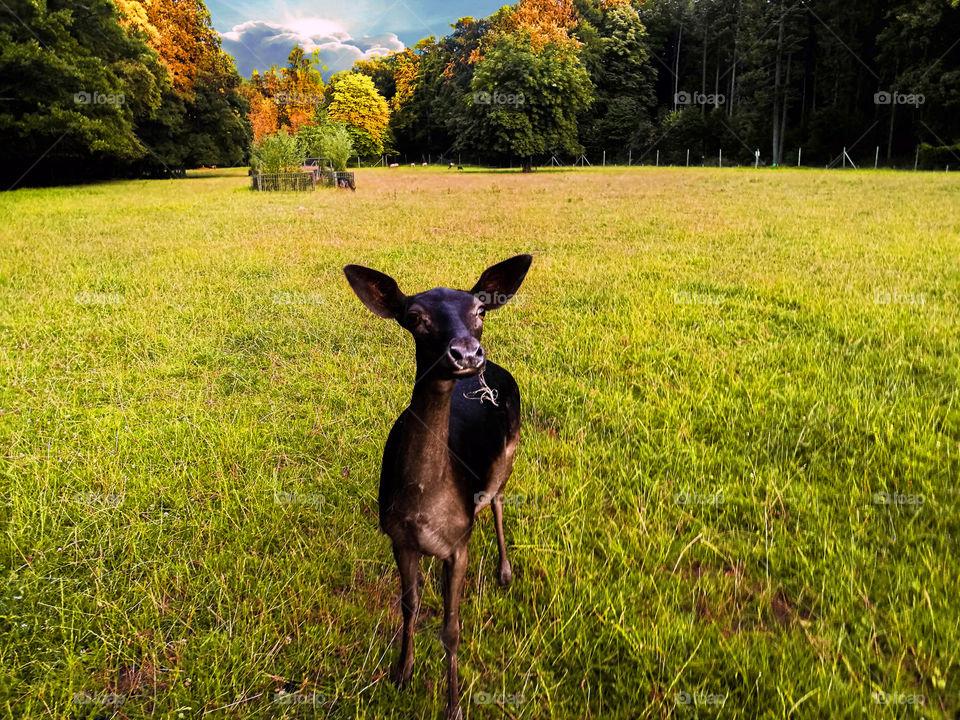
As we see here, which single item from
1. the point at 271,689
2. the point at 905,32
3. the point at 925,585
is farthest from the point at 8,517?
the point at 905,32

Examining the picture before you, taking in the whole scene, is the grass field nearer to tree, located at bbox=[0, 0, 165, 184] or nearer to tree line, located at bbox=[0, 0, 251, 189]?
tree, located at bbox=[0, 0, 165, 184]

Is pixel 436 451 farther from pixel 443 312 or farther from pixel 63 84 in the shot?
pixel 63 84

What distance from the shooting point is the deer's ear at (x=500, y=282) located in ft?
6.57

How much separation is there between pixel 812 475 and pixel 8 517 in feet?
14.8

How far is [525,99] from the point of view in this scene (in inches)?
1507

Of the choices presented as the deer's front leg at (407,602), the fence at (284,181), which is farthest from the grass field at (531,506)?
the fence at (284,181)

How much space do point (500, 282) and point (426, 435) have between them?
0.63 m

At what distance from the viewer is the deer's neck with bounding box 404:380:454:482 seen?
1.86 m

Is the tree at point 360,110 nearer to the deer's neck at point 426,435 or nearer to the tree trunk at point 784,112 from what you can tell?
the tree trunk at point 784,112

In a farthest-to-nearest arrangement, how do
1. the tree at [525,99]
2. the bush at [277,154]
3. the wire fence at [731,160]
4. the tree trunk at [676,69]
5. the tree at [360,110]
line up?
the tree at [360,110]
the tree trunk at [676,69]
the tree at [525,99]
the wire fence at [731,160]
the bush at [277,154]

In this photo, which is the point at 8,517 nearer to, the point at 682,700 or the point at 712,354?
the point at 682,700

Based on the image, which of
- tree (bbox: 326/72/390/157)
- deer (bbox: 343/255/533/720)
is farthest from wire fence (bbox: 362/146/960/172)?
deer (bbox: 343/255/533/720)

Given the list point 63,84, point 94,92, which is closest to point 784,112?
point 94,92

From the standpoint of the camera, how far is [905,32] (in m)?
34.1
